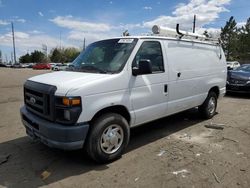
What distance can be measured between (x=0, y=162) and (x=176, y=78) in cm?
370

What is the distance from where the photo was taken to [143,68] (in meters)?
4.32

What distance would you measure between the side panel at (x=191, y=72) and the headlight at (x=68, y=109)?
230 centimetres

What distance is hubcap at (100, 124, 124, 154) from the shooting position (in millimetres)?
4180

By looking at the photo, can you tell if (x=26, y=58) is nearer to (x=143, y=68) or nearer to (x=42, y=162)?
(x=42, y=162)

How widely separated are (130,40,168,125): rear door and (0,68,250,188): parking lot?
68 centimetres

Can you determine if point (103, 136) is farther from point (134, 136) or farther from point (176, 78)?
point (176, 78)

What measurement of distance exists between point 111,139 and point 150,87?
1.25 m

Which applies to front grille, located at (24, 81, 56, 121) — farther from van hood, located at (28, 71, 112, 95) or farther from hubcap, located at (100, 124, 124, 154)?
hubcap, located at (100, 124, 124, 154)

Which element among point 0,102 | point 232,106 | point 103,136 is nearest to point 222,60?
point 232,106

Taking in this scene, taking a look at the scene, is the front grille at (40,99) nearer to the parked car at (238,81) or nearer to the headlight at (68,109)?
the headlight at (68,109)

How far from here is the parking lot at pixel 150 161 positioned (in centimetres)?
367

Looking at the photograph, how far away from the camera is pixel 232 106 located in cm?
872

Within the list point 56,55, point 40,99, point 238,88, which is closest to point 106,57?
point 40,99

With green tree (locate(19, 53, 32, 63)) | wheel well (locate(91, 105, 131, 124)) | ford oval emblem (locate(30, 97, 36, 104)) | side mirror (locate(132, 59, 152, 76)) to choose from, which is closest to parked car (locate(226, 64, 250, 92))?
side mirror (locate(132, 59, 152, 76))
